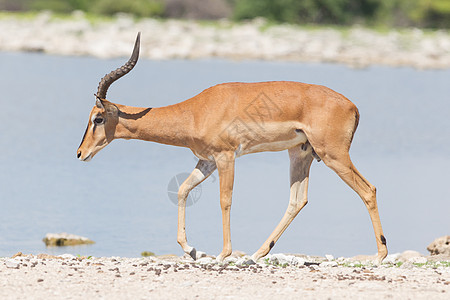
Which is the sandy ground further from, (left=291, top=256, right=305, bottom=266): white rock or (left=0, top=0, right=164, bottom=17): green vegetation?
(left=0, top=0, right=164, bottom=17): green vegetation

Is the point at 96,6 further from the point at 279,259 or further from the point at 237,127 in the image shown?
the point at 279,259

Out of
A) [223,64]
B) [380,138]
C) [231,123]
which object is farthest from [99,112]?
[223,64]

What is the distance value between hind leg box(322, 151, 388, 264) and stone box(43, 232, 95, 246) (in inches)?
183

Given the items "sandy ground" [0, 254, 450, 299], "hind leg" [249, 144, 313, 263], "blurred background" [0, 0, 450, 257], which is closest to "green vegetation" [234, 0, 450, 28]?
"blurred background" [0, 0, 450, 257]

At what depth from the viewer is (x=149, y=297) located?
7.16 meters

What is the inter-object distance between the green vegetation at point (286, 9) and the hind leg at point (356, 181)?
2047 inches

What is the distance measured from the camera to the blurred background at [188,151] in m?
13.7

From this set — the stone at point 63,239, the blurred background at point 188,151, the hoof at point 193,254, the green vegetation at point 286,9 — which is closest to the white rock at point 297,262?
the hoof at point 193,254

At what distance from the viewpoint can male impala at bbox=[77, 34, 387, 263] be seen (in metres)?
9.05

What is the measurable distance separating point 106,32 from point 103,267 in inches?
1671

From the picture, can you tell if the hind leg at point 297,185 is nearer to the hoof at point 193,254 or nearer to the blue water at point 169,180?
the hoof at point 193,254

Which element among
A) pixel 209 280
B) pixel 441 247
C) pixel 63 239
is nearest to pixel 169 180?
pixel 63 239

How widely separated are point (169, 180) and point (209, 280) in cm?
956

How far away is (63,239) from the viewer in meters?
12.3
